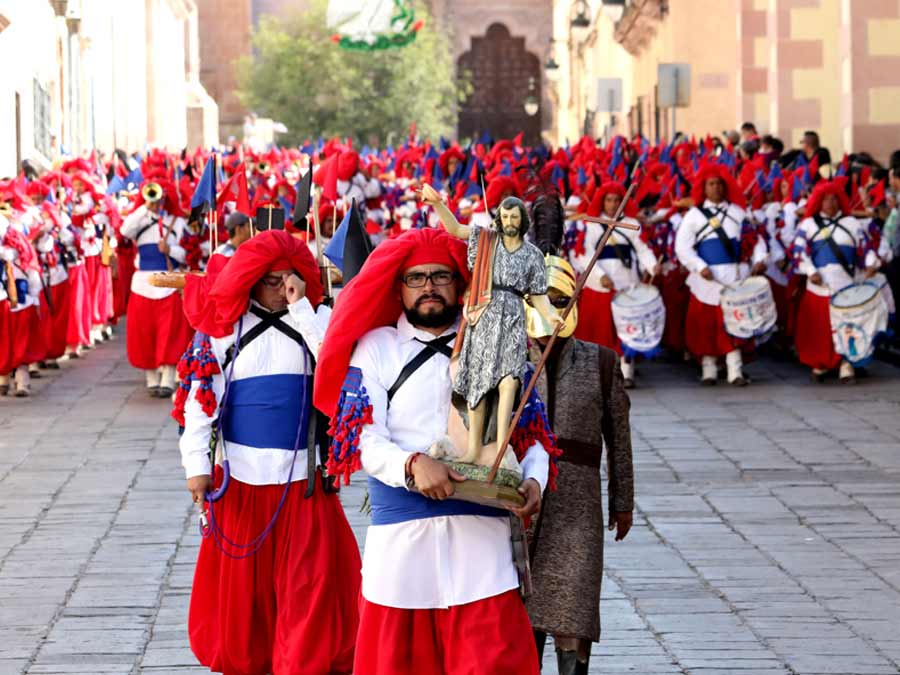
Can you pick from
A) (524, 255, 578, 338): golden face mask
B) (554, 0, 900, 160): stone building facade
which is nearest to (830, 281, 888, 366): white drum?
(554, 0, 900, 160): stone building facade

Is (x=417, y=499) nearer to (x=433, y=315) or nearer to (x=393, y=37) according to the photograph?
(x=433, y=315)

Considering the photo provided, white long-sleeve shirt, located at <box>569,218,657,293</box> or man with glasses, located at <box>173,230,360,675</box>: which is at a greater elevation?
white long-sleeve shirt, located at <box>569,218,657,293</box>

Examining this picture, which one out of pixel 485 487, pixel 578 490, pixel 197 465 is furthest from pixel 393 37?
pixel 485 487

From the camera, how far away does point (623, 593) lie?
8.95m

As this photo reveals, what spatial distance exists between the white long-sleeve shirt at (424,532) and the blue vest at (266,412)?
148 cm

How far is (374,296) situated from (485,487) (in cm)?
71

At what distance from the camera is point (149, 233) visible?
17500 millimetres

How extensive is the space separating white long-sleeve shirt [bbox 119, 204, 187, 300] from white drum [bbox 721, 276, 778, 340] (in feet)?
15.5

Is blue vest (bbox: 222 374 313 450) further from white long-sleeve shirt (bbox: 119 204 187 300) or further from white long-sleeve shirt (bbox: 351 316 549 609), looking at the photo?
white long-sleeve shirt (bbox: 119 204 187 300)

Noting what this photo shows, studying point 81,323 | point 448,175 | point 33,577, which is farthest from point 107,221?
point 33,577

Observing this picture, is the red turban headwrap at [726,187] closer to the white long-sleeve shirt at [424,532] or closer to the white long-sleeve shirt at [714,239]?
the white long-sleeve shirt at [714,239]

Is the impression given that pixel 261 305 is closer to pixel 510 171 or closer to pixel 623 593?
pixel 623 593

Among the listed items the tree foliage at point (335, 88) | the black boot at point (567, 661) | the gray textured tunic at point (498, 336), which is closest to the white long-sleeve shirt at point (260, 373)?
the black boot at point (567, 661)

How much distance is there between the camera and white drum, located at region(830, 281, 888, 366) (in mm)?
17500
